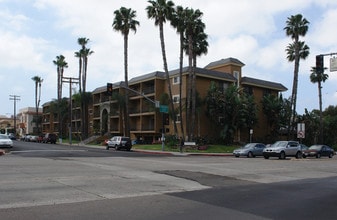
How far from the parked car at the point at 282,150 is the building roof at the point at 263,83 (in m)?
25.2

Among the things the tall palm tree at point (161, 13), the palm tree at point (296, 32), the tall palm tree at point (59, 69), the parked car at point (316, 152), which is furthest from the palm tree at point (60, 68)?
the parked car at point (316, 152)

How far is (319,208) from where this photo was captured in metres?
9.34

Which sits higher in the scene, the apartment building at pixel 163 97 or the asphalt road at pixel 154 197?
the apartment building at pixel 163 97

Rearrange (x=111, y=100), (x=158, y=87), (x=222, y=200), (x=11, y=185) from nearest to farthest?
(x=222, y=200)
(x=11, y=185)
(x=158, y=87)
(x=111, y=100)

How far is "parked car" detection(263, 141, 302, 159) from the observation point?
3338cm

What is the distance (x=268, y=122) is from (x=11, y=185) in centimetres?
5138

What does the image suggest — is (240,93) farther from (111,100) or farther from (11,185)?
(11,185)

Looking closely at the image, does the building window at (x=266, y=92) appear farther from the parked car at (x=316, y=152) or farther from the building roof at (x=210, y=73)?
the parked car at (x=316, y=152)

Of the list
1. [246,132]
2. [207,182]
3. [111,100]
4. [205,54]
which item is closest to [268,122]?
[246,132]

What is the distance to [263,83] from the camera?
62.3 meters

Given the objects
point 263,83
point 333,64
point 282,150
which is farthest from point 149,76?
point 333,64

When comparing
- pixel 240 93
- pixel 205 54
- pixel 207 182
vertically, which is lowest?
pixel 207 182

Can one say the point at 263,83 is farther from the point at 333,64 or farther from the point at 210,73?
the point at 333,64

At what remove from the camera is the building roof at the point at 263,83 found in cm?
5950
